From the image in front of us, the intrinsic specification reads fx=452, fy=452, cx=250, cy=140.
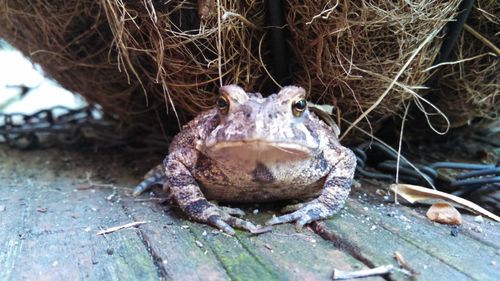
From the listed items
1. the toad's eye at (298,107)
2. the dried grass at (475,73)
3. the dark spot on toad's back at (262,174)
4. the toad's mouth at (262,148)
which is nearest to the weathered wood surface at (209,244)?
the dark spot on toad's back at (262,174)

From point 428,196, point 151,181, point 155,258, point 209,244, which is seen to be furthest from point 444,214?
point 151,181

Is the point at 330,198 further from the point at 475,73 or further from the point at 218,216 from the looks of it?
the point at 475,73

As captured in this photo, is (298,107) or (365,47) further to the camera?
(365,47)

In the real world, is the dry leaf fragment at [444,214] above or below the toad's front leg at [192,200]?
below

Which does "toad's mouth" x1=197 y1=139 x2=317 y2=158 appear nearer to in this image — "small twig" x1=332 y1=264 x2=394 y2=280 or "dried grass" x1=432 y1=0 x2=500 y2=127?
"small twig" x1=332 y1=264 x2=394 y2=280

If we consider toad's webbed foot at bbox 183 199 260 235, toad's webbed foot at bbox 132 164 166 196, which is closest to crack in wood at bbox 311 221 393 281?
toad's webbed foot at bbox 183 199 260 235

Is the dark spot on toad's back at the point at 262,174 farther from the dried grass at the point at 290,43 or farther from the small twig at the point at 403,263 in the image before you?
the small twig at the point at 403,263
